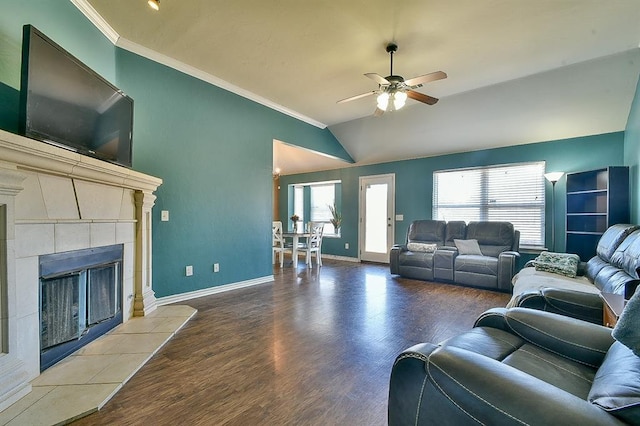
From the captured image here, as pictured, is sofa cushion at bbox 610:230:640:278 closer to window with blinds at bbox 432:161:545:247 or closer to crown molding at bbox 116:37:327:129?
window with blinds at bbox 432:161:545:247

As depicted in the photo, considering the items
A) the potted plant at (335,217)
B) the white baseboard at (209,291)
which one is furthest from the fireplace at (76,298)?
the potted plant at (335,217)

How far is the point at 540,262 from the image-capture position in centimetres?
351

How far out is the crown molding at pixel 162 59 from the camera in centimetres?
257

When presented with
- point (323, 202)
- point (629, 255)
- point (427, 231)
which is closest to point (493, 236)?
point (427, 231)

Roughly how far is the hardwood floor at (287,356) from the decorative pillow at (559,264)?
27.2 inches

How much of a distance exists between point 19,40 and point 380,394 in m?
3.40

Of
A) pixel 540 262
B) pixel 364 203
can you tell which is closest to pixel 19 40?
pixel 540 262

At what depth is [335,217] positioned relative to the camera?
7375 millimetres

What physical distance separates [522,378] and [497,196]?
17.2 feet

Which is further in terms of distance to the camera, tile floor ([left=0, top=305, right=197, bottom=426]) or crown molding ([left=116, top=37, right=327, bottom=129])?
crown molding ([left=116, top=37, right=327, bottom=129])

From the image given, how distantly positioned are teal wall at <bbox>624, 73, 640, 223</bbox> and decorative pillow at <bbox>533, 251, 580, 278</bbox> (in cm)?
82

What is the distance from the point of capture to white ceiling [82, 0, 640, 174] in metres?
2.50

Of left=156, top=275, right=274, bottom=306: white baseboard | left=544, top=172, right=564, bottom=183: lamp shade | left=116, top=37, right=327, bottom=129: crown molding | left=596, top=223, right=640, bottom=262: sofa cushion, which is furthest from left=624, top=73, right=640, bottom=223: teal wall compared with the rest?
left=156, top=275, right=274, bottom=306: white baseboard

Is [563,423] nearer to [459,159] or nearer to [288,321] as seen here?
[288,321]
